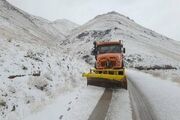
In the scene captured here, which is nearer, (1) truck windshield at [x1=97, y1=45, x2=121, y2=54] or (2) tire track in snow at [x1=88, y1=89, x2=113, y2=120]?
(2) tire track in snow at [x1=88, y1=89, x2=113, y2=120]

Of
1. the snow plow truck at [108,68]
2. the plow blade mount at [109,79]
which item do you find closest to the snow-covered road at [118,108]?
the plow blade mount at [109,79]

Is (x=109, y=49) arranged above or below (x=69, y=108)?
above

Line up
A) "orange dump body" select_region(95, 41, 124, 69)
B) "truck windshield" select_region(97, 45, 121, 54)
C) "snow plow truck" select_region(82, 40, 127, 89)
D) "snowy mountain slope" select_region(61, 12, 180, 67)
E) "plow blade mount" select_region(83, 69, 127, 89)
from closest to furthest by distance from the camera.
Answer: "plow blade mount" select_region(83, 69, 127, 89), "snow plow truck" select_region(82, 40, 127, 89), "orange dump body" select_region(95, 41, 124, 69), "truck windshield" select_region(97, 45, 121, 54), "snowy mountain slope" select_region(61, 12, 180, 67)

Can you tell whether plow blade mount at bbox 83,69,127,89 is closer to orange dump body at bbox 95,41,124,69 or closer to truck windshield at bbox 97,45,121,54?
orange dump body at bbox 95,41,124,69

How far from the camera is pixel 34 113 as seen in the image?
1006 cm

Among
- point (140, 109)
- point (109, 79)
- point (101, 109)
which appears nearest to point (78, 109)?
point (101, 109)

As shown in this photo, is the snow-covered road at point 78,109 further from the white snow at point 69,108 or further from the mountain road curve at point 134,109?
the mountain road curve at point 134,109

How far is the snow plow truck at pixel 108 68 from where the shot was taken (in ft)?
55.0

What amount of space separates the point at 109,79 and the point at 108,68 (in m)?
2.36

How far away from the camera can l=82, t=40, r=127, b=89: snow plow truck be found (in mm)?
16750

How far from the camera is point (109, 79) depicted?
17016mm

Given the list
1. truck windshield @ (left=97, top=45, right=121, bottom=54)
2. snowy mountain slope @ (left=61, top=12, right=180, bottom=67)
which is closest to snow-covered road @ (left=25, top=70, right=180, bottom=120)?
truck windshield @ (left=97, top=45, right=121, bottom=54)

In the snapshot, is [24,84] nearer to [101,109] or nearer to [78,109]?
[78,109]

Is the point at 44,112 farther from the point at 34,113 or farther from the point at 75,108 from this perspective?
the point at 75,108
